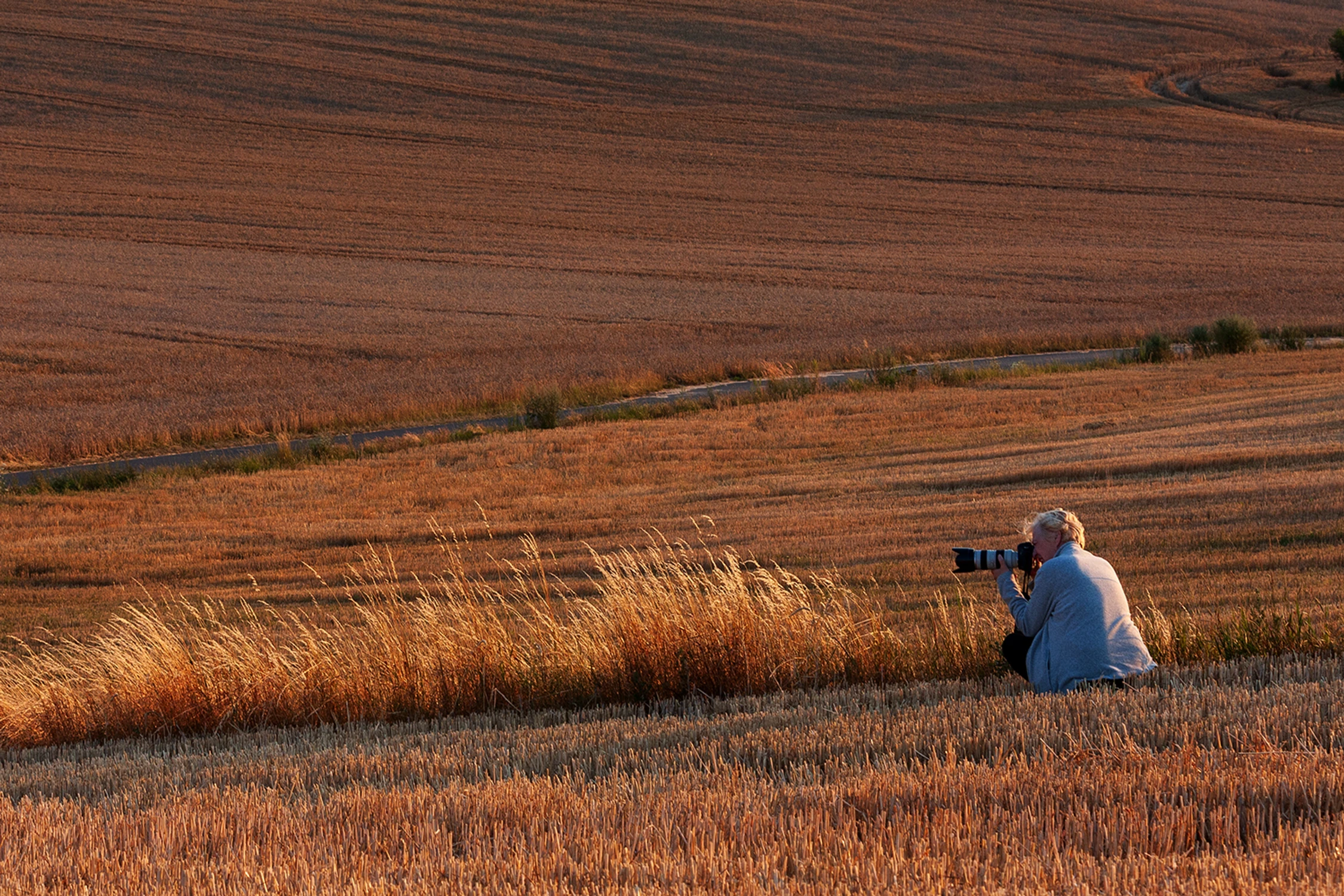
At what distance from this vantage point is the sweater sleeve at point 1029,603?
6.06m

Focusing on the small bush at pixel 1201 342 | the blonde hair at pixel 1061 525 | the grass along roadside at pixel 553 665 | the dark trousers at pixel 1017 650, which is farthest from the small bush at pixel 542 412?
the blonde hair at pixel 1061 525

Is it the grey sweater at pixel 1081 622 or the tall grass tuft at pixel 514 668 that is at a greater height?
the grey sweater at pixel 1081 622

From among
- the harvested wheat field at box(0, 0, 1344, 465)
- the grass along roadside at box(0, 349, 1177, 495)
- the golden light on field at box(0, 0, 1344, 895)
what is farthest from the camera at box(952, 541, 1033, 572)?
the harvested wheat field at box(0, 0, 1344, 465)

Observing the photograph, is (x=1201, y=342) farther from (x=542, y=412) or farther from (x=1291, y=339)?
(x=542, y=412)

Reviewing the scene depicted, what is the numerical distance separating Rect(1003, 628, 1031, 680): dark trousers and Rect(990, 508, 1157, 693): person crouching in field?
4.6 inches

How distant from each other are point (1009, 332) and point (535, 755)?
32.3m

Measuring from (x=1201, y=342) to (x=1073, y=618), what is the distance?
27283mm

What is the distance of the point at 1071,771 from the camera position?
15.0ft

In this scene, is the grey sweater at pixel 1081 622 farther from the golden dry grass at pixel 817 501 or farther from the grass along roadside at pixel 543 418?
the grass along roadside at pixel 543 418

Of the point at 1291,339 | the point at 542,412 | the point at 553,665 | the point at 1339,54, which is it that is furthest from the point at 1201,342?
the point at 1339,54

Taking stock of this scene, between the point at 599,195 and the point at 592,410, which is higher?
the point at 599,195

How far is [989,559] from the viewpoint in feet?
20.4

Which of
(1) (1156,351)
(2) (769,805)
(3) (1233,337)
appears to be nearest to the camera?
(2) (769,805)

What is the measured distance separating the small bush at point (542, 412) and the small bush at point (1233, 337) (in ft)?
50.5
